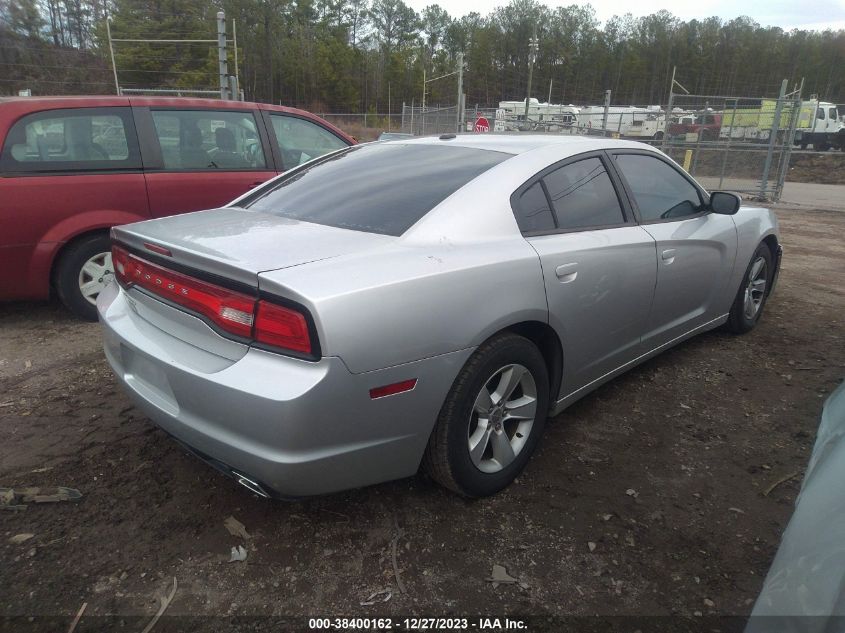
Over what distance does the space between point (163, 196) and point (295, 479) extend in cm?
354

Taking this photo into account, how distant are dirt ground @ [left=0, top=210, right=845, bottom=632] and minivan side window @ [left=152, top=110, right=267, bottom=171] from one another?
2.12 m

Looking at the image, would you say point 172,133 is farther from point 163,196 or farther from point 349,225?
point 349,225

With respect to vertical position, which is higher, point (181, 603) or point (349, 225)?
point (349, 225)

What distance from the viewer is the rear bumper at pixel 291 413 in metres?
1.88

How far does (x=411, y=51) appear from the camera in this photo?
68.9 meters

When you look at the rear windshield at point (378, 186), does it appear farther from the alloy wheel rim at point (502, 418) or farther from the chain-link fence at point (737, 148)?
the chain-link fence at point (737, 148)

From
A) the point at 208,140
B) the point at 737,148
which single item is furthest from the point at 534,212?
the point at 737,148

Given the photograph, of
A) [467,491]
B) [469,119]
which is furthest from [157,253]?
[469,119]

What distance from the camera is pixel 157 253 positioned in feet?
7.58

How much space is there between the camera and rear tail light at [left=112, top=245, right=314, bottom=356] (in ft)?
6.20

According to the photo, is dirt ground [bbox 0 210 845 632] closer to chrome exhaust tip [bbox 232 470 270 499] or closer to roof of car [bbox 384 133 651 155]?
chrome exhaust tip [bbox 232 470 270 499]

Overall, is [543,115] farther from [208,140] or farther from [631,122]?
[208,140]

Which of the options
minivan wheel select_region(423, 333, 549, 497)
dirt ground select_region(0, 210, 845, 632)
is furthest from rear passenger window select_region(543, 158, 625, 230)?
dirt ground select_region(0, 210, 845, 632)

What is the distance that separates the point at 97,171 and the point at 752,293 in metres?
5.14
